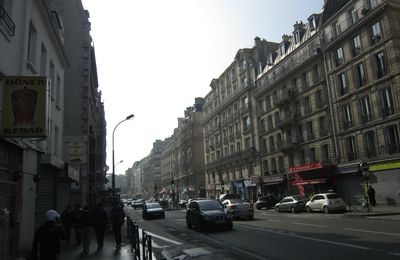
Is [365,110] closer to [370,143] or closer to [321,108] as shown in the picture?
[370,143]

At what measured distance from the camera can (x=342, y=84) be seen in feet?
120

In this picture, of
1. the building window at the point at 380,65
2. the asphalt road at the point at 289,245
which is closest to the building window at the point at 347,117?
the building window at the point at 380,65

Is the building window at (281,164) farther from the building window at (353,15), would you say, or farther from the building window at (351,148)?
the building window at (353,15)

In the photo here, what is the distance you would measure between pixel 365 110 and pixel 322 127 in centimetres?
647

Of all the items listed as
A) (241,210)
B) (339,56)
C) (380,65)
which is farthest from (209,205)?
(339,56)

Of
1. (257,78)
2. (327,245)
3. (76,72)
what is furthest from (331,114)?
(327,245)

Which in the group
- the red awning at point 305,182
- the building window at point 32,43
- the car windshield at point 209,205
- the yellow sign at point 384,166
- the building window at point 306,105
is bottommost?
the car windshield at point 209,205

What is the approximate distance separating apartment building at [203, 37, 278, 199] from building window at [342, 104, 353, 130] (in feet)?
60.7

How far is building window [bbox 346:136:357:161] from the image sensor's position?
34781mm

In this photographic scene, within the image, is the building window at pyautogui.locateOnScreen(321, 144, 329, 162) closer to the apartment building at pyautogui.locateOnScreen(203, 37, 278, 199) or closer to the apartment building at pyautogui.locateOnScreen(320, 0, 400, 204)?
the apartment building at pyautogui.locateOnScreen(320, 0, 400, 204)

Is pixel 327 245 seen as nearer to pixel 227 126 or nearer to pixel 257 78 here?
pixel 257 78

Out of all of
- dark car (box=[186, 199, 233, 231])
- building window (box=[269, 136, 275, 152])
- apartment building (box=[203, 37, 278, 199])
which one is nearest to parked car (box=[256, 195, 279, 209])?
building window (box=[269, 136, 275, 152])

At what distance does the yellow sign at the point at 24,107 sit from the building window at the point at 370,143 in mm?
28823

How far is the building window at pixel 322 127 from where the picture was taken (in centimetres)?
3883
